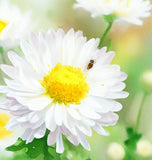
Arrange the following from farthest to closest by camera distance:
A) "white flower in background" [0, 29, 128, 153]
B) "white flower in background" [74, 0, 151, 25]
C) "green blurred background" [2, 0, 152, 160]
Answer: "green blurred background" [2, 0, 152, 160]
"white flower in background" [74, 0, 151, 25]
"white flower in background" [0, 29, 128, 153]

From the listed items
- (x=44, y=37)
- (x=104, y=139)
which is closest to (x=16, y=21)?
(x=44, y=37)

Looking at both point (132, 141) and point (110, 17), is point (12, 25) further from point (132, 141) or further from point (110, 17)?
point (132, 141)

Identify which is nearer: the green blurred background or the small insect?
the small insect

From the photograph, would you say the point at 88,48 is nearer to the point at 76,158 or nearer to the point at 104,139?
the point at 76,158

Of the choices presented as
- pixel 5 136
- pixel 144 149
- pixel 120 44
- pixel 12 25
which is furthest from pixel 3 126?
pixel 120 44

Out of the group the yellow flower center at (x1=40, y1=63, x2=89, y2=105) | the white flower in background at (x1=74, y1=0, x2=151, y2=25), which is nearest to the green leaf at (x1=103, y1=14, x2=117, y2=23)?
the white flower in background at (x1=74, y1=0, x2=151, y2=25)

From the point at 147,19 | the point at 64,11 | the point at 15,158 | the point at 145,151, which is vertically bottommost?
the point at 15,158

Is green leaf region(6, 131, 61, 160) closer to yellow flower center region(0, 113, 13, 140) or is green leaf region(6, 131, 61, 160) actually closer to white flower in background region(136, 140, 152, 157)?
yellow flower center region(0, 113, 13, 140)

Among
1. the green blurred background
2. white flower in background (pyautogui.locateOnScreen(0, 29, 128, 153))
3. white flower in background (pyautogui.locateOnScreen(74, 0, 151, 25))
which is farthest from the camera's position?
the green blurred background
